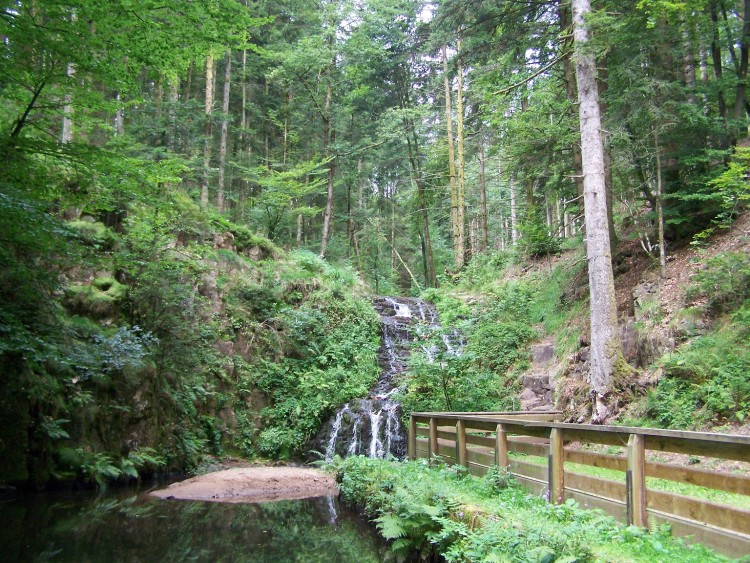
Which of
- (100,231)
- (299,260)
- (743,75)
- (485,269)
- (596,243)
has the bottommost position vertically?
(596,243)

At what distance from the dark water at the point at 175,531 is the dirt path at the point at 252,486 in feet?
1.37

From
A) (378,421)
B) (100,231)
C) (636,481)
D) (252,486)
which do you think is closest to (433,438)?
(252,486)

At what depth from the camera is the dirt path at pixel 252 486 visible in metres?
9.09

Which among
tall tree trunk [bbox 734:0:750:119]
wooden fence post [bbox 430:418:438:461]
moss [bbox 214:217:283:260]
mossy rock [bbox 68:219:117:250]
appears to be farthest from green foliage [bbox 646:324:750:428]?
moss [bbox 214:217:283:260]

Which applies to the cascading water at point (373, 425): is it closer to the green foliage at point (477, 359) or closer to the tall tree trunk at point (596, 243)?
the green foliage at point (477, 359)

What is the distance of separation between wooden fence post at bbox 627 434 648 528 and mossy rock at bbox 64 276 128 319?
10.6 meters

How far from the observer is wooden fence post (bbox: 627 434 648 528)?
3.89 m

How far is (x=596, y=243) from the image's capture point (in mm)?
9297

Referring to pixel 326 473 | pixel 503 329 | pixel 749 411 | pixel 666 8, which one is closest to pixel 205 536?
pixel 326 473

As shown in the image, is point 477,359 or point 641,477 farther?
point 477,359

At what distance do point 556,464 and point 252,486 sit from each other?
6.67 m

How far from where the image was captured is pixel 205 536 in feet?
22.6

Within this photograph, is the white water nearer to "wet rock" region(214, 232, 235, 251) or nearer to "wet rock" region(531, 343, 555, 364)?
"wet rock" region(531, 343, 555, 364)

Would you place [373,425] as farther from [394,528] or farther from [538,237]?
[538,237]
